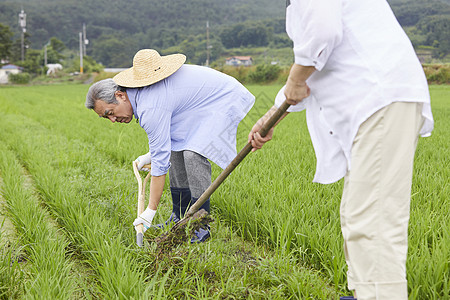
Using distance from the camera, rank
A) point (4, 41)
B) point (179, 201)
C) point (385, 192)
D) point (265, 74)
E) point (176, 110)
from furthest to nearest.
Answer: point (4, 41) → point (265, 74) → point (179, 201) → point (176, 110) → point (385, 192)

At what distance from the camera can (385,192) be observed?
3.71ft

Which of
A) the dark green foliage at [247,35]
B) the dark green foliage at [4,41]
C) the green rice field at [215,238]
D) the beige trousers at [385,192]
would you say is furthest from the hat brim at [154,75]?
the dark green foliage at [4,41]

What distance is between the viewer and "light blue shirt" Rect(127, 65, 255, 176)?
7.30 feet

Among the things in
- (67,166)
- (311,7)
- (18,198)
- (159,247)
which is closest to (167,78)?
(159,247)

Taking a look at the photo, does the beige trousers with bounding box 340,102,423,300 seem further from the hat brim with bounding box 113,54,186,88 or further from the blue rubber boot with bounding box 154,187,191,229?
the blue rubber boot with bounding box 154,187,191,229

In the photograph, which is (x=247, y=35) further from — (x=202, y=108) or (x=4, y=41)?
(x=202, y=108)

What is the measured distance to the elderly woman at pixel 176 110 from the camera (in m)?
2.08

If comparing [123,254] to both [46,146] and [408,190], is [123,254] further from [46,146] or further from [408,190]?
[46,146]

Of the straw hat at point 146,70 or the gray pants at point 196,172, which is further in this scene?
the gray pants at point 196,172

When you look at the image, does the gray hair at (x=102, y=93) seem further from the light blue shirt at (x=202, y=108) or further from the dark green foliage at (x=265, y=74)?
the dark green foliage at (x=265, y=74)

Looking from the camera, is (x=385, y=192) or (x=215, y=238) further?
(x=215, y=238)

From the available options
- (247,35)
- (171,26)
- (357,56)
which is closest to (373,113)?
(357,56)

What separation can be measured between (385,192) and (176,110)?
1.43m

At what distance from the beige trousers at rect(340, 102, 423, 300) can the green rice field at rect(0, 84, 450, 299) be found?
498 millimetres
